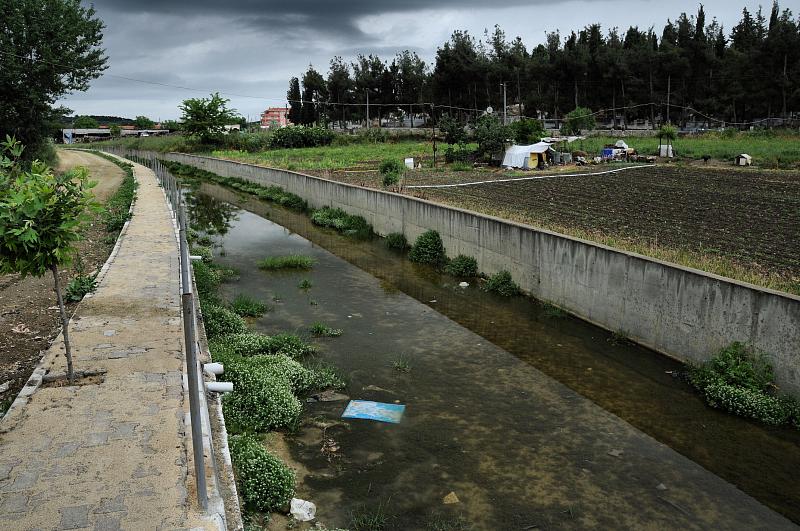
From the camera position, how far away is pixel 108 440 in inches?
236

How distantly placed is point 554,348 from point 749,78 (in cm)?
6271

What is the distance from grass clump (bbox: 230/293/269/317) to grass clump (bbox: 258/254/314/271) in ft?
12.2

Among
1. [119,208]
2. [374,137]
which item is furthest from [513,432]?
[374,137]

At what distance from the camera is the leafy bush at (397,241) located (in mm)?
19969

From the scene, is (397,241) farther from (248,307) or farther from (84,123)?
(84,123)

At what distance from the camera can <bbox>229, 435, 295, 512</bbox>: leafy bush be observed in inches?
241

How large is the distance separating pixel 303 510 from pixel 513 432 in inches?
118

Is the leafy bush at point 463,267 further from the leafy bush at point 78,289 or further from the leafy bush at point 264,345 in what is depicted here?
the leafy bush at point 78,289

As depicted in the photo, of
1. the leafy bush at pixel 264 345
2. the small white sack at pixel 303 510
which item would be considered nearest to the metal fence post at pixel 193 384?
the small white sack at pixel 303 510

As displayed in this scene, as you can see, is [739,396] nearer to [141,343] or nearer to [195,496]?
[195,496]

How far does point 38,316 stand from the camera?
37.4ft

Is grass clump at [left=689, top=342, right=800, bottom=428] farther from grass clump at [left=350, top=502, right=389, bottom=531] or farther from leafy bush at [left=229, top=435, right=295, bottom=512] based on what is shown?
leafy bush at [left=229, top=435, right=295, bottom=512]

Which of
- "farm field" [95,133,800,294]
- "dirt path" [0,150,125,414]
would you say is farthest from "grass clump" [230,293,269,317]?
"farm field" [95,133,800,294]

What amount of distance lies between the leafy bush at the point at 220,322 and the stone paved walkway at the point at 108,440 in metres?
0.68
